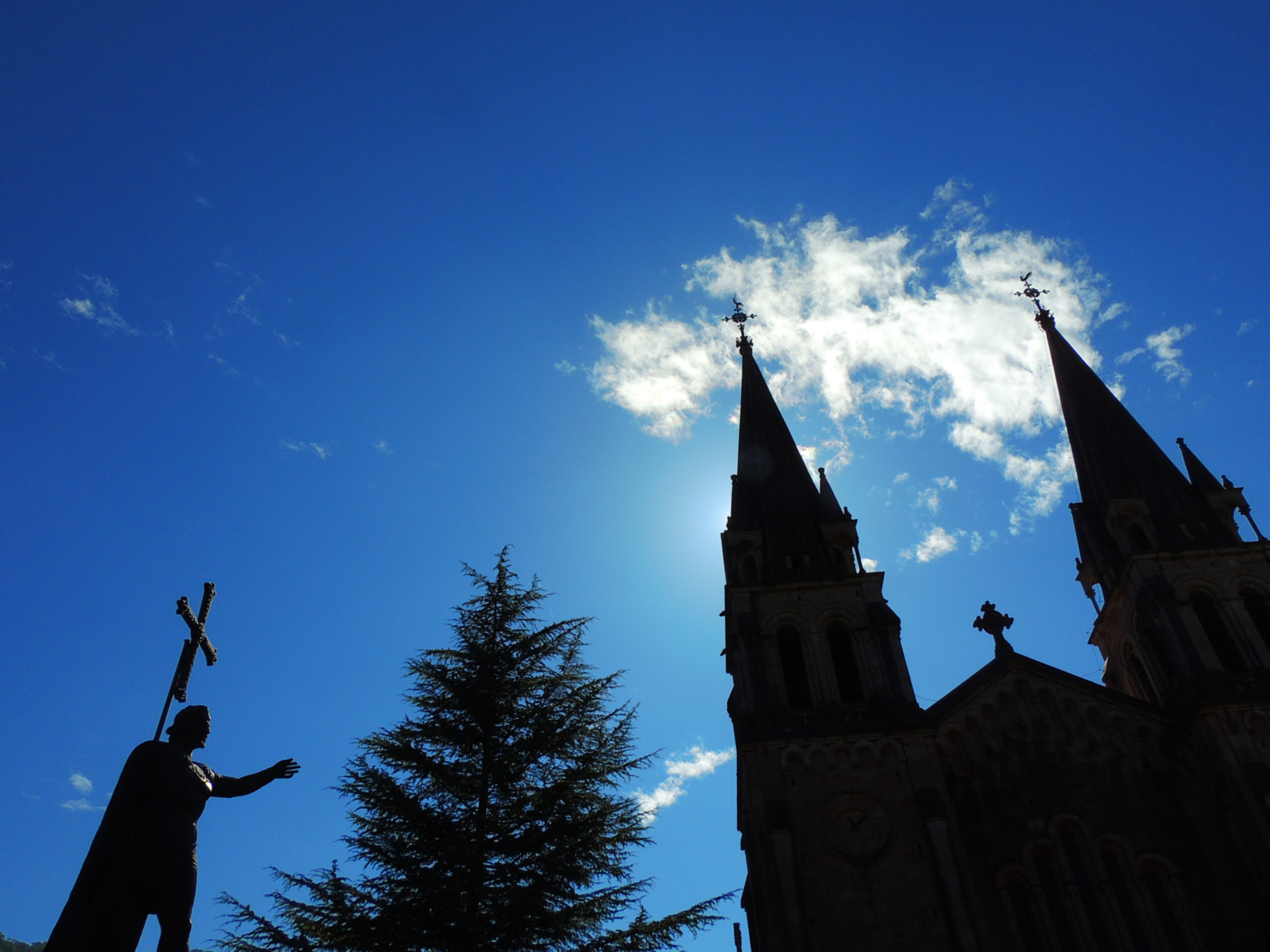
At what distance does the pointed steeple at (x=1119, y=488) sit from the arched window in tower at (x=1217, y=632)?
5.41 feet

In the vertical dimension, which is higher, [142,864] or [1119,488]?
[1119,488]

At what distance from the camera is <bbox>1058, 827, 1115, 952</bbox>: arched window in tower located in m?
18.1

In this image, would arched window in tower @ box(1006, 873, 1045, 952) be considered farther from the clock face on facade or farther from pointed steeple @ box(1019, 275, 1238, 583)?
pointed steeple @ box(1019, 275, 1238, 583)

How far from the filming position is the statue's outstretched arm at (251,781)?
7234mm

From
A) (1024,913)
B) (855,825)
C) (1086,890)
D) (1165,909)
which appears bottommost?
(1165,909)

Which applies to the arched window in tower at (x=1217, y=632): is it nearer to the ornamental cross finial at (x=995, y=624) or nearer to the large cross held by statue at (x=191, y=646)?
the ornamental cross finial at (x=995, y=624)

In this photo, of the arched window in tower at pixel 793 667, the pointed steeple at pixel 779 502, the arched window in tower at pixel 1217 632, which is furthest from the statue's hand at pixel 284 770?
the arched window in tower at pixel 1217 632

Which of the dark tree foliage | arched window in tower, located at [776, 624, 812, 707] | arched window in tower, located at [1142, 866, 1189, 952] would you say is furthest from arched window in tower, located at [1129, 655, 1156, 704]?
the dark tree foliage

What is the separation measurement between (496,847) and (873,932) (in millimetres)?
9326

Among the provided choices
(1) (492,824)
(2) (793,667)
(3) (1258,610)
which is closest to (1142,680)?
(3) (1258,610)

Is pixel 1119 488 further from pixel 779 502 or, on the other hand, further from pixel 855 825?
pixel 855 825

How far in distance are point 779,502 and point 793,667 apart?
6.85m

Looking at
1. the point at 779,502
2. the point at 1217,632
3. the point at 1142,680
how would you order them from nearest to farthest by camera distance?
the point at 1217,632 → the point at 1142,680 → the point at 779,502

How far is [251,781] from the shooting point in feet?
24.2
